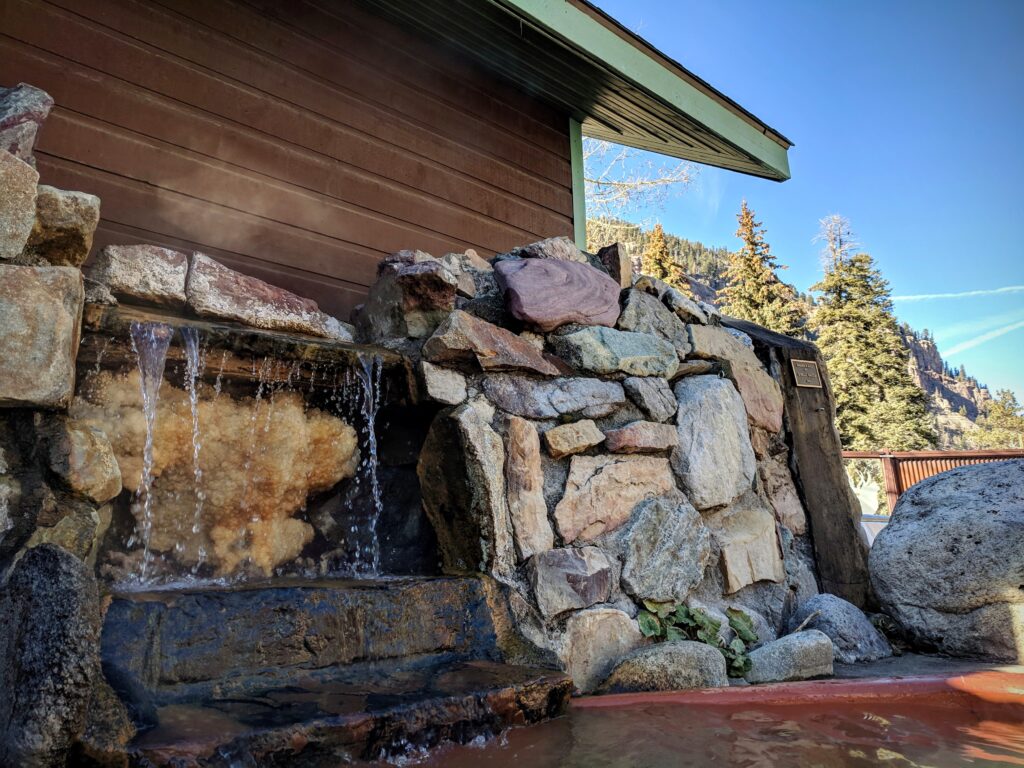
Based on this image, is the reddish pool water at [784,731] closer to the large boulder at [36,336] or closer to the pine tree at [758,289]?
the large boulder at [36,336]

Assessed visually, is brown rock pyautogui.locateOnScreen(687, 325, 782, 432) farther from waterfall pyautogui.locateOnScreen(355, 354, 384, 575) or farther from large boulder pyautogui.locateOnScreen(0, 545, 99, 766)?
large boulder pyautogui.locateOnScreen(0, 545, 99, 766)

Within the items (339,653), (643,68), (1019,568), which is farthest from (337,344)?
(1019,568)

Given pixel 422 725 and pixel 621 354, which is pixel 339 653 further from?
pixel 621 354

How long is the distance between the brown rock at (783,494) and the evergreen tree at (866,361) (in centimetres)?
1793

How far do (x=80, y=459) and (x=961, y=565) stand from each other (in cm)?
348

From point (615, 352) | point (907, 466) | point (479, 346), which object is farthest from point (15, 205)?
point (907, 466)

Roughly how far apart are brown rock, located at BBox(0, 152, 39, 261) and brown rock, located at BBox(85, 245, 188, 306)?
0.71 metres

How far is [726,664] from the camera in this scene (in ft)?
9.00

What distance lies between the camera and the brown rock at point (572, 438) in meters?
2.85

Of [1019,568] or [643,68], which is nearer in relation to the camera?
[1019,568]

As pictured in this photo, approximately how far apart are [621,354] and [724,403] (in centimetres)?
66

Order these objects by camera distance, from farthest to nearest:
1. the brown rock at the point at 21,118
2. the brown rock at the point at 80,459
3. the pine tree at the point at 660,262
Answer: the pine tree at the point at 660,262, the brown rock at the point at 21,118, the brown rock at the point at 80,459

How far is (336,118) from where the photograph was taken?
404 centimetres

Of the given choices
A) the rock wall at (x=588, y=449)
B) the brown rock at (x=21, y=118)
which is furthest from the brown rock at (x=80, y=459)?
the rock wall at (x=588, y=449)
